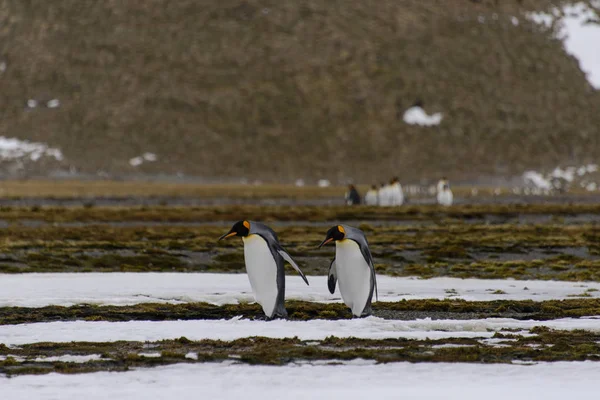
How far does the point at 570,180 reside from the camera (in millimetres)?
98625

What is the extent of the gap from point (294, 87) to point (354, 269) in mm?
95643

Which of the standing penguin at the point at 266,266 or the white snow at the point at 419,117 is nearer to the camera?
the standing penguin at the point at 266,266

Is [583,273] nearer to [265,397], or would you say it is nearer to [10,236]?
[265,397]

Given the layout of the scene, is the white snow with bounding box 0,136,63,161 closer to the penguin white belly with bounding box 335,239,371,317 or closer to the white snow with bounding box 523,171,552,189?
the white snow with bounding box 523,171,552,189

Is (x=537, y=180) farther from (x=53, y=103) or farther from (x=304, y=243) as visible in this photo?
(x=304, y=243)

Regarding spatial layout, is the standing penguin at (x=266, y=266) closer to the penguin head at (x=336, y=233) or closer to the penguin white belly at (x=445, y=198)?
the penguin head at (x=336, y=233)

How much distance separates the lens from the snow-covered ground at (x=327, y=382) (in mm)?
7570

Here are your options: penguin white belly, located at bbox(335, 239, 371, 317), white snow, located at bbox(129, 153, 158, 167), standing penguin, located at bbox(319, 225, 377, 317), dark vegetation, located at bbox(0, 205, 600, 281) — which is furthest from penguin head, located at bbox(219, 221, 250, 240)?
white snow, located at bbox(129, 153, 158, 167)

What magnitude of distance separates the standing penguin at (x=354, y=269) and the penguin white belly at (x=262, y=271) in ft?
2.14

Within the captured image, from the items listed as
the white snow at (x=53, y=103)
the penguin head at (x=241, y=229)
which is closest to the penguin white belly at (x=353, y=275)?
the penguin head at (x=241, y=229)

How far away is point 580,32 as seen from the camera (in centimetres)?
12512

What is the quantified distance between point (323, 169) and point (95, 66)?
2924cm

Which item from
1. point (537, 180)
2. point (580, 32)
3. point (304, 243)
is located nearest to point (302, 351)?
point (304, 243)

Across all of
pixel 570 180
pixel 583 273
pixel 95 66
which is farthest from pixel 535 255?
pixel 95 66
